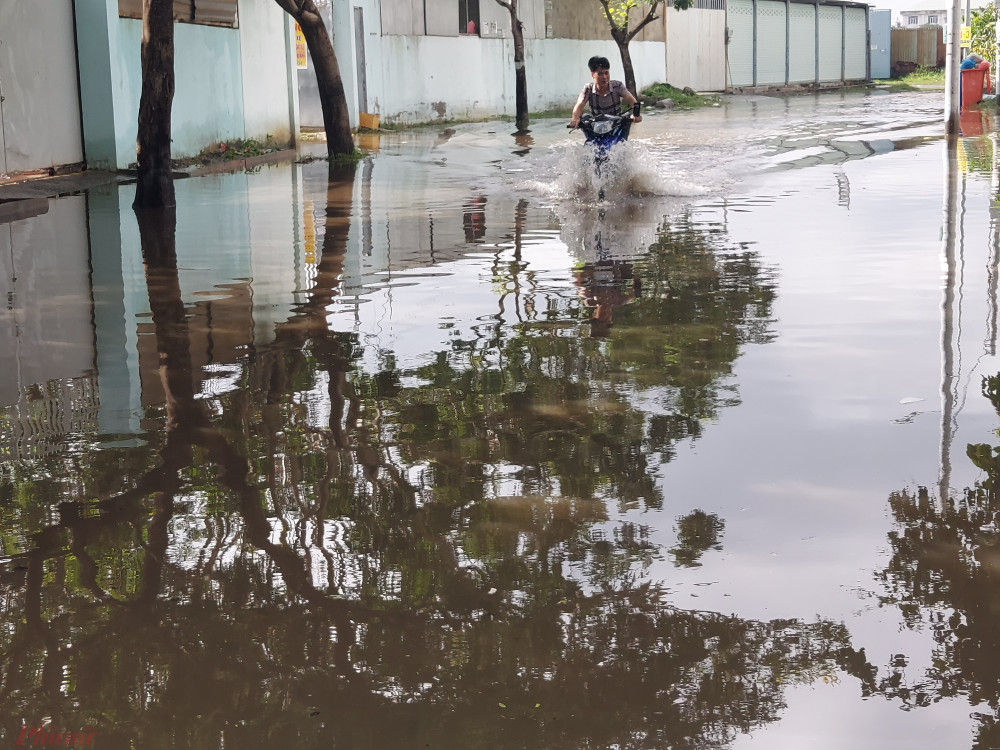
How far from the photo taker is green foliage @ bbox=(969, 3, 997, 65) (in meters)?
36.2

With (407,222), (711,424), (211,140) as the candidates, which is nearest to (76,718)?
(711,424)

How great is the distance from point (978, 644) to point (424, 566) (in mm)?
1765

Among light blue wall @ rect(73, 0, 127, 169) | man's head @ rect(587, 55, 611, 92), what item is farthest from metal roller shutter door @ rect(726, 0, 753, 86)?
man's head @ rect(587, 55, 611, 92)

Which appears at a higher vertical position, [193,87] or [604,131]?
[193,87]

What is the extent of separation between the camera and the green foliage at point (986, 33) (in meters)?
36.2

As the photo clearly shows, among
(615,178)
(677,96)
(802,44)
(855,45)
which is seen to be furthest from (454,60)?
(855,45)

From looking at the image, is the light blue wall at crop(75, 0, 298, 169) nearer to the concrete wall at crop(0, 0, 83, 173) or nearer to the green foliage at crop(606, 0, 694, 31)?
the concrete wall at crop(0, 0, 83, 173)

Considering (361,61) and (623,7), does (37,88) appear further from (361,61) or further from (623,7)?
(623,7)

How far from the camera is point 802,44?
193 ft

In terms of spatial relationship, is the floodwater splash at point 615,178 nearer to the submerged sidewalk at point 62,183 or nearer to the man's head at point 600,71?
the man's head at point 600,71

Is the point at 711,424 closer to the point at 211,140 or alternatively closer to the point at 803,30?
the point at 211,140

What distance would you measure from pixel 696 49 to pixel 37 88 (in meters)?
36.9

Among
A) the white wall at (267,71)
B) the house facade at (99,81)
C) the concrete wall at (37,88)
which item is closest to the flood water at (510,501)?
the concrete wall at (37,88)

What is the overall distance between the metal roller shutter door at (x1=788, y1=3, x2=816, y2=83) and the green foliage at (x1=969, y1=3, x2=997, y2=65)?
21065 mm
